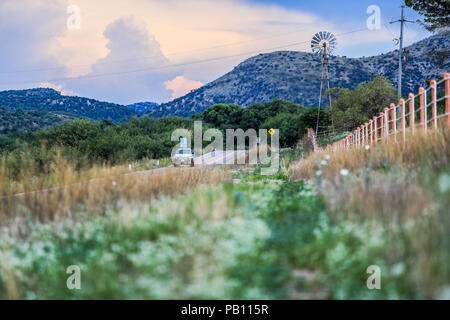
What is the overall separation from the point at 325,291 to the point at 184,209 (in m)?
2.58

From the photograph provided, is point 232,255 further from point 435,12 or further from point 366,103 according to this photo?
point 366,103

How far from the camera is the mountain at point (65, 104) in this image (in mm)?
143938

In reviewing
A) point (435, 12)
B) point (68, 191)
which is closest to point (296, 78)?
point (435, 12)

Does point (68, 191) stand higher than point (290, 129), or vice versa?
point (290, 129)

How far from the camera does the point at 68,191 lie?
7980 millimetres

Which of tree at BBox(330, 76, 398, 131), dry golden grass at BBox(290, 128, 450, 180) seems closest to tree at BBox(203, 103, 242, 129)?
tree at BBox(330, 76, 398, 131)

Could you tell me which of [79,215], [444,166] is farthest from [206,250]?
[444,166]

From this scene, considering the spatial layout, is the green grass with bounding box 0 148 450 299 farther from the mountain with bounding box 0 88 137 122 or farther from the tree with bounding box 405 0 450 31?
the mountain with bounding box 0 88 137 122

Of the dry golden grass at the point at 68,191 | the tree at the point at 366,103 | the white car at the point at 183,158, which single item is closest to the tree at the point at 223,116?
the tree at the point at 366,103

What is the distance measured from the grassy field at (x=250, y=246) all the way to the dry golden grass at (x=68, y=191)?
0.15 meters

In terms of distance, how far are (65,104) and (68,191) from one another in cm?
15486

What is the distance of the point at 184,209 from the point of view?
6.09m
